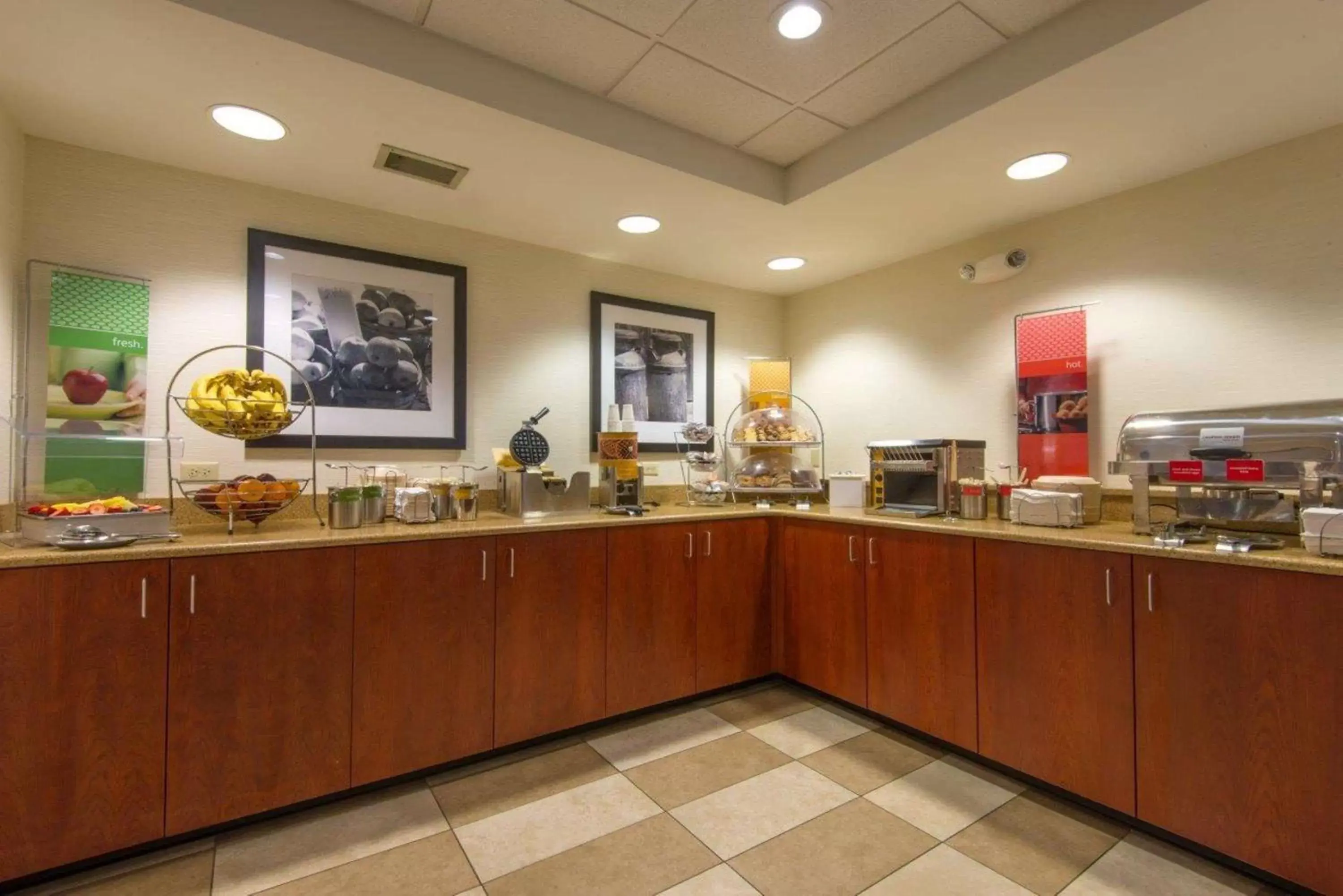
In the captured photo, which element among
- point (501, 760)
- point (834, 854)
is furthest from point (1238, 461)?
point (501, 760)

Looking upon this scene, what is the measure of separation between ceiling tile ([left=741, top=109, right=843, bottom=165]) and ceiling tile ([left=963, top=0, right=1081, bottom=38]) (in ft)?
2.01

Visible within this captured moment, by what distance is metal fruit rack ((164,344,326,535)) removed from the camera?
200 centimetres

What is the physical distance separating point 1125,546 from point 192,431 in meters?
3.23

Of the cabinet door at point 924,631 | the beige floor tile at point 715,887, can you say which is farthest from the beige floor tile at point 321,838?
the cabinet door at point 924,631

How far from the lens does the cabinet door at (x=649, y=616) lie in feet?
8.40

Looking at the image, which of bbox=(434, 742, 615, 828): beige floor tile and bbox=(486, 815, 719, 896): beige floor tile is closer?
bbox=(486, 815, 719, 896): beige floor tile

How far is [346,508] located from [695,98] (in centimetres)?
193

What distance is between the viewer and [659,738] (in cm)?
254

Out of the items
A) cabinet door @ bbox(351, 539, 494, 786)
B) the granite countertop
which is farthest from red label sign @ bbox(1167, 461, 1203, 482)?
cabinet door @ bbox(351, 539, 494, 786)

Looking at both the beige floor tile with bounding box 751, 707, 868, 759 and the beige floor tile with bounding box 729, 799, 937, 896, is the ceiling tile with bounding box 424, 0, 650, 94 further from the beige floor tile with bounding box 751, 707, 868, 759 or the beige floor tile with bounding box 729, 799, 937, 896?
the beige floor tile with bounding box 751, 707, 868, 759

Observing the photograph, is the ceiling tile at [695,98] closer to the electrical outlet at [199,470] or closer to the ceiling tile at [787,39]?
the ceiling tile at [787,39]

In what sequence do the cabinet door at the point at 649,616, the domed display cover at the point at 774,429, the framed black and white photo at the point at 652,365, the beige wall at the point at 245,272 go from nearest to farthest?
the beige wall at the point at 245,272
the cabinet door at the point at 649,616
the framed black and white photo at the point at 652,365
the domed display cover at the point at 774,429

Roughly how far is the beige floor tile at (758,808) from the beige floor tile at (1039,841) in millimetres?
423

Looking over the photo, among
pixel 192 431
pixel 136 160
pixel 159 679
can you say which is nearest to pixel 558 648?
pixel 159 679
